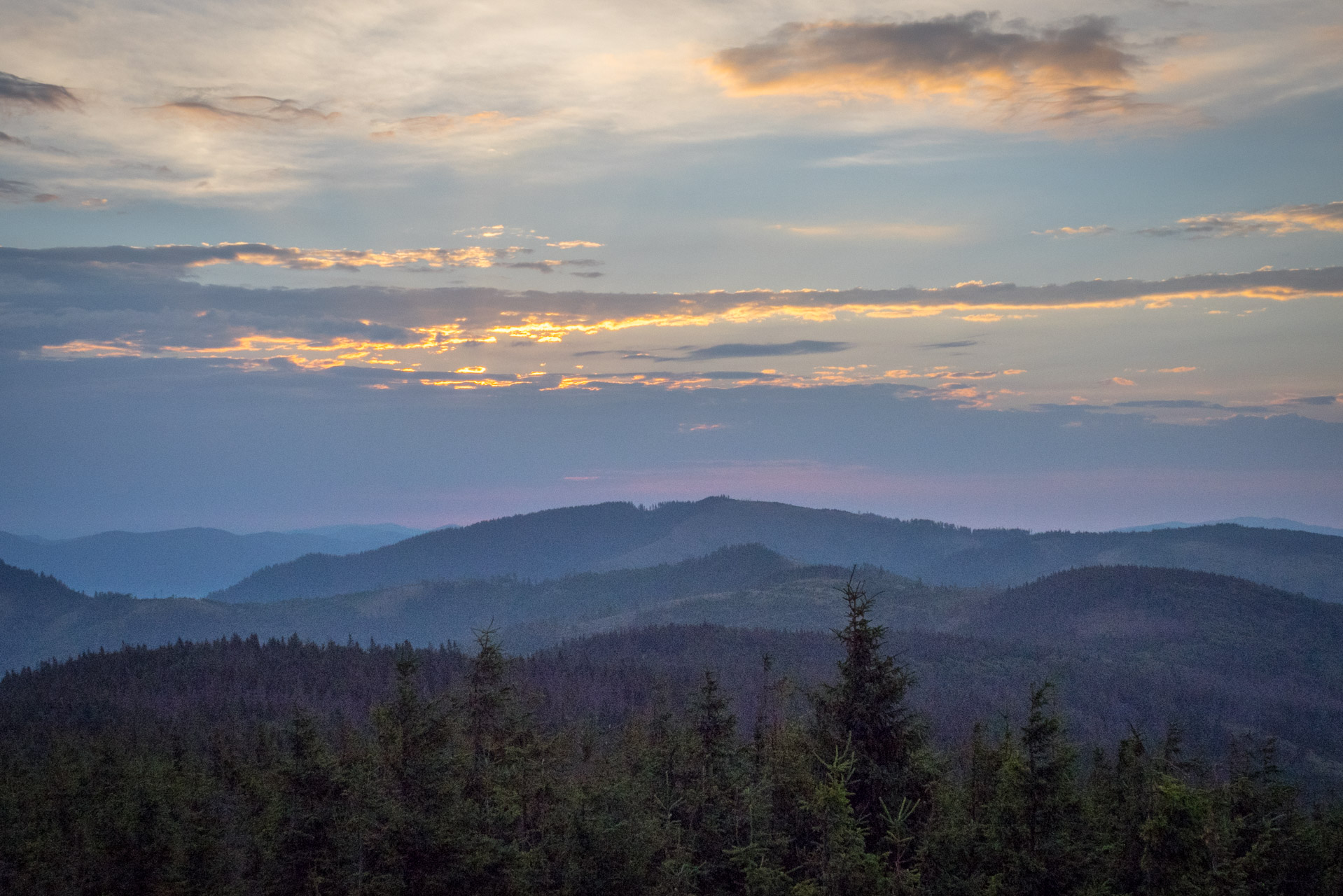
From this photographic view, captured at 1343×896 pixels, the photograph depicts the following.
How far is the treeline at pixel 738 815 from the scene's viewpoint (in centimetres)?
2764

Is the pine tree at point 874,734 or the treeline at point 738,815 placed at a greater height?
the pine tree at point 874,734

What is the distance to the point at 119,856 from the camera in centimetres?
5006

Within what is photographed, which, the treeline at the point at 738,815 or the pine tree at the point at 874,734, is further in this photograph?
the pine tree at the point at 874,734

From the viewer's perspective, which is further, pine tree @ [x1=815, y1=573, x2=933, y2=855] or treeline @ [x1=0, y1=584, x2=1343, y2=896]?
pine tree @ [x1=815, y1=573, x2=933, y2=855]

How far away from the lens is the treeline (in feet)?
90.7

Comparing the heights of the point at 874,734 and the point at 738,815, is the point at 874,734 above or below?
above

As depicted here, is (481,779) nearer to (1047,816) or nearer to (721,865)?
(721,865)

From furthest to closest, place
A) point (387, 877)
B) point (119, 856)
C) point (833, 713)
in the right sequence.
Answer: point (119, 856), point (387, 877), point (833, 713)

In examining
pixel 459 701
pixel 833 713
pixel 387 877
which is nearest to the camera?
pixel 833 713

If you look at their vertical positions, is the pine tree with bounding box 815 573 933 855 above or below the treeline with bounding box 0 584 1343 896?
above

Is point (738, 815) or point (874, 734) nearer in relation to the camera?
point (874, 734)

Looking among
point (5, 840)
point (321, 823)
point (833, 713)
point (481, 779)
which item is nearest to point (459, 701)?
point (481, 779)

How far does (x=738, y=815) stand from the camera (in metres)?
31.5

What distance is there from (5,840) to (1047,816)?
220 ft
